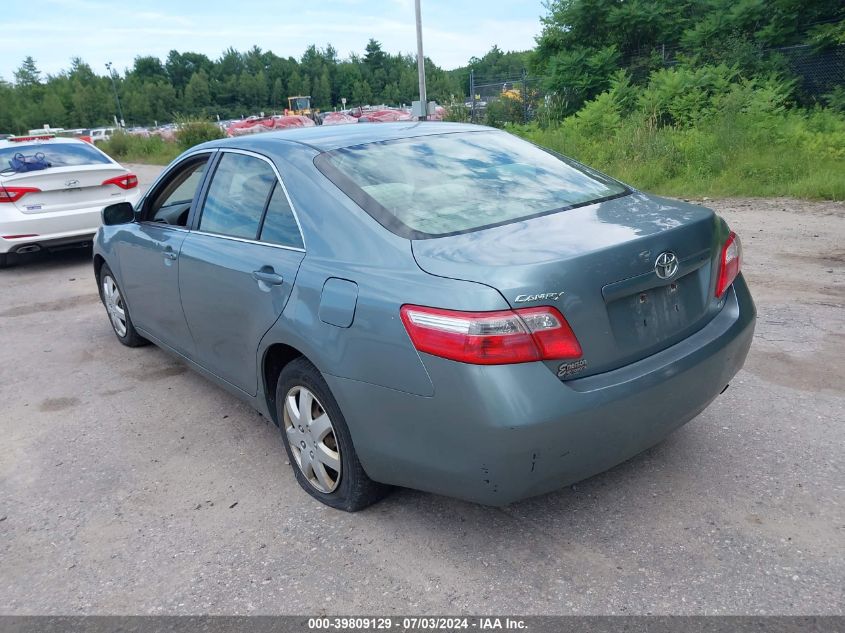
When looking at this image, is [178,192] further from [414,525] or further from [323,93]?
[323,93]

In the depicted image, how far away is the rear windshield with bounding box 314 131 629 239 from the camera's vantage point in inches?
115

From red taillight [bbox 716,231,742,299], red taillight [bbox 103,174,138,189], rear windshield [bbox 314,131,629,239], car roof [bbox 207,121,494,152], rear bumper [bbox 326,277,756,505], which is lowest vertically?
rear bumper [bbox 326,277,756,505]

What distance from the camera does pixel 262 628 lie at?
8.11 feet

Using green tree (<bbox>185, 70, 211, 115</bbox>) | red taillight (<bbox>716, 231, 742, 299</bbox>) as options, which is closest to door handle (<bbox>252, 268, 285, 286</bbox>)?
red taillight (<bbox>716, 231, 742, 299</bbox>)

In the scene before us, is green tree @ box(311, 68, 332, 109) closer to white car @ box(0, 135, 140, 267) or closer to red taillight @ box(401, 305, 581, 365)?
white car @ box(0, 135, 140, 267)

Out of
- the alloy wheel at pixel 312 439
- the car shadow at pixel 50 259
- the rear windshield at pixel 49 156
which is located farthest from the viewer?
the car shadow at pixel 50 259

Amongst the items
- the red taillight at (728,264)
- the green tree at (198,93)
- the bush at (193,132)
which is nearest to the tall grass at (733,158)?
the red taillight at (728,264)

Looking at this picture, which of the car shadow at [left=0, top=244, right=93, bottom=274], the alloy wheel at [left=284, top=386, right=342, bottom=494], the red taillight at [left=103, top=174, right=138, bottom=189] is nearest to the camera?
the alloy wheel at [left=284, top=386, right=342, bottom=494]

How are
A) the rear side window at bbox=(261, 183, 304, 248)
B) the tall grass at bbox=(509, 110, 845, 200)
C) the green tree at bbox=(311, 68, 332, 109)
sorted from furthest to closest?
1. the green tree at bbox=(311, 68, 332, 109)
2. the tall grass at bbox=(509, 110, 845, 200)
3. the rear side window at bbox=(261, 183, 304, 248)

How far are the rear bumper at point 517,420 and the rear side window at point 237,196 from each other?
45.1 inches

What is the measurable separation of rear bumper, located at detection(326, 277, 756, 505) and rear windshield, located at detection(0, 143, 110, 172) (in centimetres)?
749

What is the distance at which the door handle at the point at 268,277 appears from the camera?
3.11 meters

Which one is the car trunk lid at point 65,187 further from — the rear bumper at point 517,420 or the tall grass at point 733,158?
the tall grass at point 733,158

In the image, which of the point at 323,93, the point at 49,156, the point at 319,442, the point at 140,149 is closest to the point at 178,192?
the point at 319,442
